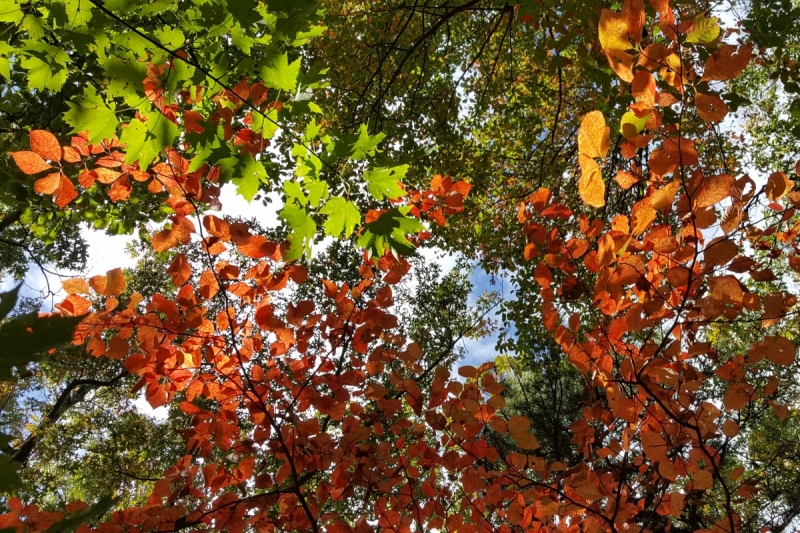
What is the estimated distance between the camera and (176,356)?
273cm

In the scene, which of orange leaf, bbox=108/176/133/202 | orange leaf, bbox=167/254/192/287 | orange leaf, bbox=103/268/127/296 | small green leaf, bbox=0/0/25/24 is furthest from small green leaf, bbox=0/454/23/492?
orange leaf, bbox=108/176/133/202

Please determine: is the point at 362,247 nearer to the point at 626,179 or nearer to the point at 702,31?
the point at 626,179

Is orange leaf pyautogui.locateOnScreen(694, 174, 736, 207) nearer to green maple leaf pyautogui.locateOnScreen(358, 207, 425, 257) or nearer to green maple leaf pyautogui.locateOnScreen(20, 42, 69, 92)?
green maple leaf pyautogui.locateOnScreen(358, 207, 425, 257)

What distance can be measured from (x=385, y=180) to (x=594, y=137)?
35.2 inches

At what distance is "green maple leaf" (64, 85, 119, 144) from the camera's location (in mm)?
1672

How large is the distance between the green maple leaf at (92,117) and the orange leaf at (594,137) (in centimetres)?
171

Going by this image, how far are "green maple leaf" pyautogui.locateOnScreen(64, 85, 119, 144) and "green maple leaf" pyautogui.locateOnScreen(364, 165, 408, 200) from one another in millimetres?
1015

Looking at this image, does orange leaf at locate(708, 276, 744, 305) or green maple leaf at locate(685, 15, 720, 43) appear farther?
orange leaf at locate(708, 276, 744, 305)

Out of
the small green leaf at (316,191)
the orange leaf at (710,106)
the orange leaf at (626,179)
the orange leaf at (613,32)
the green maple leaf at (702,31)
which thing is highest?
the small green leaf at (316,191)

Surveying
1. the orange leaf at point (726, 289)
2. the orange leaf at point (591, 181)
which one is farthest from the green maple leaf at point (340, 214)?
the orange leaf at point (726, 289)

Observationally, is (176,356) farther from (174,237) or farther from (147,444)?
(147,444)

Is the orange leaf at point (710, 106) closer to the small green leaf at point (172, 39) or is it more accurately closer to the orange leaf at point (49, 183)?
the small green leaf at point (172, 39)

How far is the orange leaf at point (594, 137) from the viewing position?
1.39m

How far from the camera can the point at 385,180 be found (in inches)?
78.5
